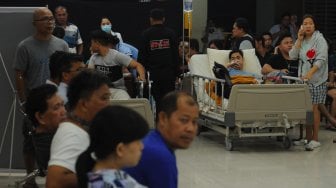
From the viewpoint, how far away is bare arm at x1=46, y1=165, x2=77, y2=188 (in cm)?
248

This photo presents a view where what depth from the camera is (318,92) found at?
27.4 feet

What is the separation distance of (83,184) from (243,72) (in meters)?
6.98

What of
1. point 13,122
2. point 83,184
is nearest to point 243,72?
point 13,122

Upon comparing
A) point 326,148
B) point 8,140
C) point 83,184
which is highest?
point 83,184

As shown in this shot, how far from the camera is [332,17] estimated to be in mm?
15477

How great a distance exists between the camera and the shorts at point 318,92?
27.2 ft

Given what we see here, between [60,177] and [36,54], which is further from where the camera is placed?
[36,54]

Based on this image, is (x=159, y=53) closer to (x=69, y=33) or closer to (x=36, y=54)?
(x=69, y=33)

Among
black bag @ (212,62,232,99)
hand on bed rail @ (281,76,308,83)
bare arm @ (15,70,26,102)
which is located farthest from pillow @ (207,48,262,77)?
bare arm @ (15,70,26,102)

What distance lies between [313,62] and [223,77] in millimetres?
1220

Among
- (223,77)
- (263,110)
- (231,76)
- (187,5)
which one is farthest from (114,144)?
(187,5)

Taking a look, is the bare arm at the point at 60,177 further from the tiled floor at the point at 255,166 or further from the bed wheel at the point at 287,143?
the bed wheel at the point at 287,143

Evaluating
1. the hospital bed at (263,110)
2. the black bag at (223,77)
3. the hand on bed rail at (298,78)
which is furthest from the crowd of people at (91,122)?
the hand on bed rail at (298,78)

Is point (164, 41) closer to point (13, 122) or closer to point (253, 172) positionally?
point (253, 172)
